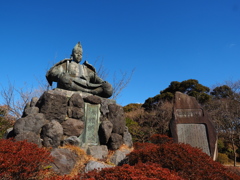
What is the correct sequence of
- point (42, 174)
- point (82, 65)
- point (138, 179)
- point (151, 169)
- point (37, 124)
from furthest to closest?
point (82, 65) < point (37, 124) < point (42, 174) < point (151, 169) < point (138, 179)

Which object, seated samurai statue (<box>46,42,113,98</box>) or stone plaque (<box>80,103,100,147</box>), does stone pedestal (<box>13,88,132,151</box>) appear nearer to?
stone plaque (<box>80,103,100,147</box>)

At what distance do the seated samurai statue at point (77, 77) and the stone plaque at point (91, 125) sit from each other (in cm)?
52

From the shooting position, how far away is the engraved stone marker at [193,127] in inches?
238

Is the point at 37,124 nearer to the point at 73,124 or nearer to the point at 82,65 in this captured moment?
the point at 73,124

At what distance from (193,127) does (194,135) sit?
265 millimetres

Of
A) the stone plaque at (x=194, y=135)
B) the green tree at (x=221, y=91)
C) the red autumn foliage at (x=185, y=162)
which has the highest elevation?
the green tree at (x=221, y=91)

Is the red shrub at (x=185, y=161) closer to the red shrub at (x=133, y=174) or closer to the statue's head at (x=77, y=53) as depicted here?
the red shrub at (x=133, y=174)

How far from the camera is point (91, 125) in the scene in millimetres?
4812

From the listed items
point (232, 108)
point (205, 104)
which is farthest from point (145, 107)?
point (232, 108)

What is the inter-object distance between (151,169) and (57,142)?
7.55 ft

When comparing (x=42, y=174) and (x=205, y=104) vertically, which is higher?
(x=205, y=104)

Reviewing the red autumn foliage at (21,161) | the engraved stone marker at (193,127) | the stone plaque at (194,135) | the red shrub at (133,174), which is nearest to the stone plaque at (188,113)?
the engraved stone marker at (193,127)

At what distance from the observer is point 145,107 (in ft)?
62.2

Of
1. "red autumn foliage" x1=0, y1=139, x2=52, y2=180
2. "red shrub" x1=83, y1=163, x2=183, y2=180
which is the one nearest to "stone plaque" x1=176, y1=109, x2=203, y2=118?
"red shrub" x1=83, y1=163, x2=183, y2=180
